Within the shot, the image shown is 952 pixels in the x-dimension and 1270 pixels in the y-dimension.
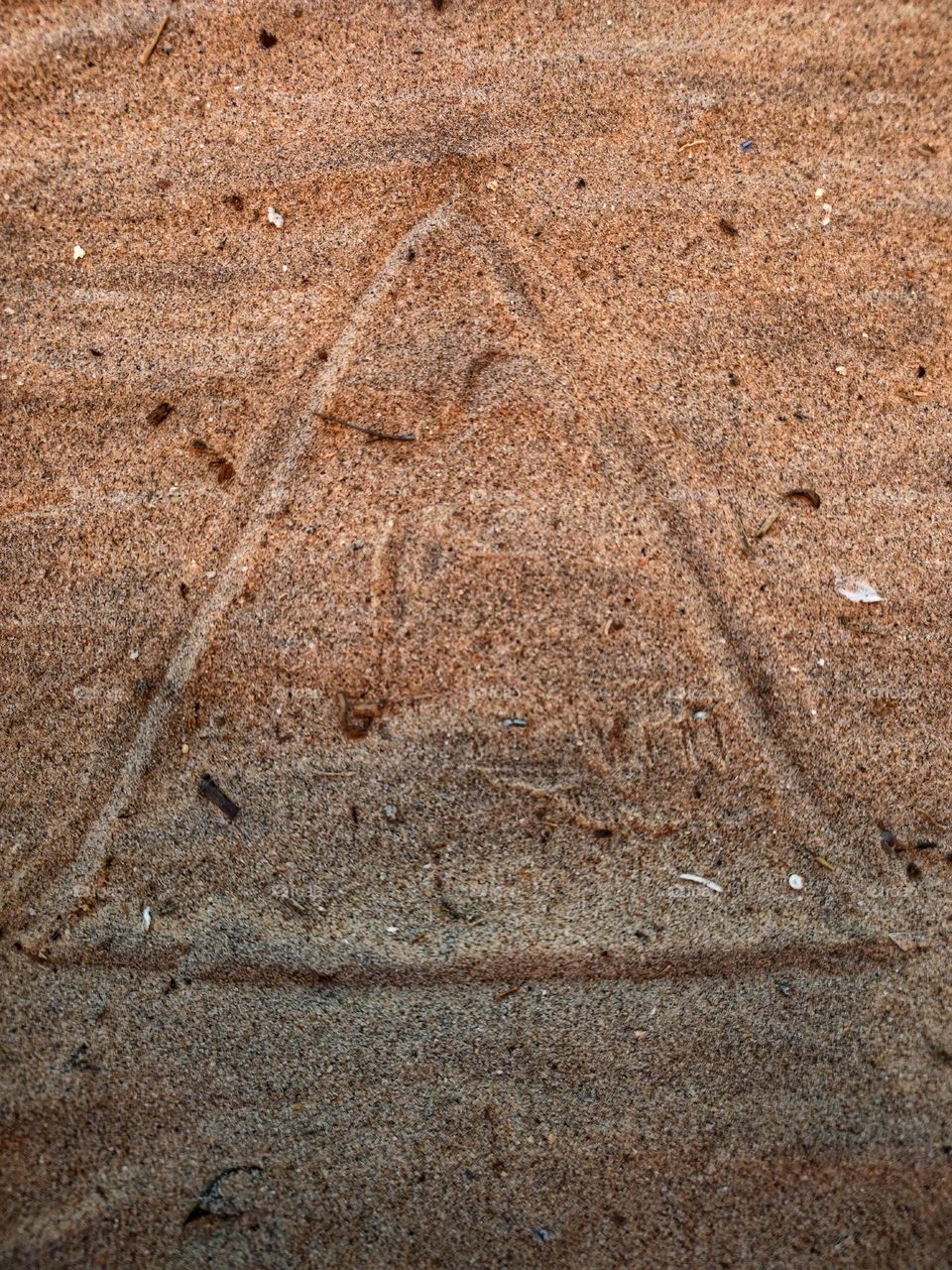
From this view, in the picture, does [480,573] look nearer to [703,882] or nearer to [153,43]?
[703,882]

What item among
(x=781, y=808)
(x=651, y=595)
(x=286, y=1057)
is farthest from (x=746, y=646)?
(x=286, y=1057)

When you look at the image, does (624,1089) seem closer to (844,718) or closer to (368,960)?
(368,960)

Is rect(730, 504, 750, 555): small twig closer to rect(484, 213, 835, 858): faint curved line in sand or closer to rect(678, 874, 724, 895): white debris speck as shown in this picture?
rect(484, 213, 835, 858): faint curved line in sand

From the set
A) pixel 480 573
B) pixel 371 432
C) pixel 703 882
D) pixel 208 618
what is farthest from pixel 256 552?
pixel 703 882

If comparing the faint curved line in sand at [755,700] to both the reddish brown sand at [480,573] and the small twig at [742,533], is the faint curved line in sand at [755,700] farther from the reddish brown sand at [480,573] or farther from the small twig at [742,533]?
the small twig at [742,533]

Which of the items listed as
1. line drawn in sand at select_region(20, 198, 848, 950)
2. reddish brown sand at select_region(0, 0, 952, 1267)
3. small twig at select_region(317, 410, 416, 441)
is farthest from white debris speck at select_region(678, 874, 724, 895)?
small twig at select_region(317, 410, 416, 441)
